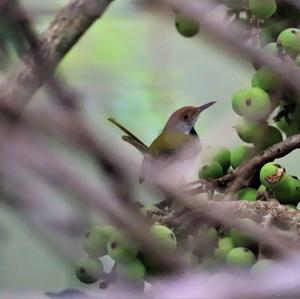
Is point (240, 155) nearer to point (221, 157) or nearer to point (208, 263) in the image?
point (221, 157)

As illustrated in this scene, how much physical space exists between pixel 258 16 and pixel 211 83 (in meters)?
0.76

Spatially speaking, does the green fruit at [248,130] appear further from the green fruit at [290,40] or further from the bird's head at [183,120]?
the bird's head at [183,120]

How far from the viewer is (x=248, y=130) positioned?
0.61m

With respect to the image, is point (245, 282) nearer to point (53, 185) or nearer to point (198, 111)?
point (53, 185)

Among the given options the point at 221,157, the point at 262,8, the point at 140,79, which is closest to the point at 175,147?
the point at 221,157

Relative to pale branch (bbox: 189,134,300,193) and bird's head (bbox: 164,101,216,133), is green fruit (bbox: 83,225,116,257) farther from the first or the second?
bird's head (bbox: 164,101,216,133)

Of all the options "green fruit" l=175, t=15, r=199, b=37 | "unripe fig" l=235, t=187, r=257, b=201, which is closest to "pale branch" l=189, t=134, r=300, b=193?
"unripe fig" l=235, t=187, r=257, b=201

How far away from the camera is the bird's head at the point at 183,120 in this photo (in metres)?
0.81

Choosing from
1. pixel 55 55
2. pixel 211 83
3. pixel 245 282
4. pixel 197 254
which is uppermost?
pixel 211 83

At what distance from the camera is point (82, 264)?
22.1 inches

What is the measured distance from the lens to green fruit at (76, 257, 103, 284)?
0.56 metres

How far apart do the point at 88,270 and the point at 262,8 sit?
211 mm

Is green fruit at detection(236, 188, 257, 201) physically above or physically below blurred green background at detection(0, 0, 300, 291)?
below

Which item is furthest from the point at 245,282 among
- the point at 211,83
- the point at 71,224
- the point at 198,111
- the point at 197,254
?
the point at 211,83
